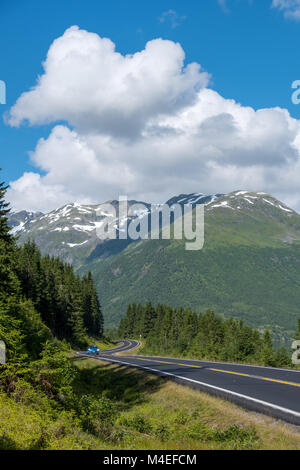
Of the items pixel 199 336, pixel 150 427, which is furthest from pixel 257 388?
pixel 199 336

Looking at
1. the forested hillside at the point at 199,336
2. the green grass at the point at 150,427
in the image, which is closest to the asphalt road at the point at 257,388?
the green grass at the point at 150,427

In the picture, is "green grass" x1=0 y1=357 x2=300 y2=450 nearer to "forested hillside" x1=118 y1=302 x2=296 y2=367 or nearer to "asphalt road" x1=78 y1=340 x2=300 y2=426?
"asphalt road" x1=78 y1=340 x2=300 y2=426

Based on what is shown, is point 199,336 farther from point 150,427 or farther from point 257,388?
point 150,427

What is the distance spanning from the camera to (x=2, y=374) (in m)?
10.1

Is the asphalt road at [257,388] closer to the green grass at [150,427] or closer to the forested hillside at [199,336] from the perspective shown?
the green grass at [150,427]

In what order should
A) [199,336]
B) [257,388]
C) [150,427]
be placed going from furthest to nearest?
[199,336], [257,388], [150,427]

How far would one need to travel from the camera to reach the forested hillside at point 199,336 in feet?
97.1

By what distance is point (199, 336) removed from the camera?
7781cm
